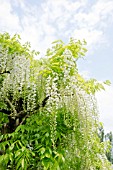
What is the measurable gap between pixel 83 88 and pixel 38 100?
1.96 feet

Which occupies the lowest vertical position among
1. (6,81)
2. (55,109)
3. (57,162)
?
(57,162)

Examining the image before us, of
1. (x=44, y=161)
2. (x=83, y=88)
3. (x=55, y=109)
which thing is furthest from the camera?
(x=83, y=88)

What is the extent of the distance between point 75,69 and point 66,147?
101 cm

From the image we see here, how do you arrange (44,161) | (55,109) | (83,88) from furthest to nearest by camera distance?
(83,88)
(55,109)
(44,161)

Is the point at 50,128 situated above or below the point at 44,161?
above

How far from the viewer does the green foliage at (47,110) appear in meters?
3.64

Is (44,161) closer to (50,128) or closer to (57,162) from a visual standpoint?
(57,162)

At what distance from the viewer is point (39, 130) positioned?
381 cm

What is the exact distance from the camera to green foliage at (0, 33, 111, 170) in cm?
364

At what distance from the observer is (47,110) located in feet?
12.6

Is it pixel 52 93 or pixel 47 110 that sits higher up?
pixel 52 93

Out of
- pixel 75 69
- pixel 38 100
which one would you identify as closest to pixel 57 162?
pixel 38 100

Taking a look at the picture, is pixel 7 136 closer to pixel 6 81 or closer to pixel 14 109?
pixel 14 109

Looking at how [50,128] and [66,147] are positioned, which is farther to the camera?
[66,147]
